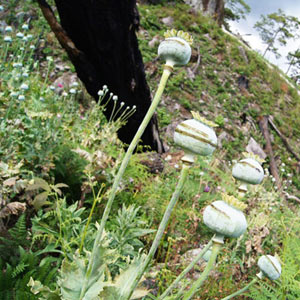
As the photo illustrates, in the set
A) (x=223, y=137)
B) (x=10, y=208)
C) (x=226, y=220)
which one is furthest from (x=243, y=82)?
(x=226, y=220)

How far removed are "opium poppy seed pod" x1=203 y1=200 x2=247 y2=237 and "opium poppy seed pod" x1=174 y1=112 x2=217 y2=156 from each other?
0.38ft

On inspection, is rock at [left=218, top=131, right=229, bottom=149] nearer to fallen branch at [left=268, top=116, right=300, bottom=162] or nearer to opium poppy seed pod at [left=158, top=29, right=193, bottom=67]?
fallen branch at [left=268, top=116, right=300, bottom=162]

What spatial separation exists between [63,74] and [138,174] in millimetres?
4288

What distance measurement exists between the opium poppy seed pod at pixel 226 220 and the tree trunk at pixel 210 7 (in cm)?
1340

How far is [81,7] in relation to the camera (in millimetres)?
2619

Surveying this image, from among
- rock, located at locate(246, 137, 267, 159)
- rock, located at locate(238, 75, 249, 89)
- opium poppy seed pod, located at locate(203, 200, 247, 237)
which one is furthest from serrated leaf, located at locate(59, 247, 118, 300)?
rock, located at locate(238, 75, 249, 89)

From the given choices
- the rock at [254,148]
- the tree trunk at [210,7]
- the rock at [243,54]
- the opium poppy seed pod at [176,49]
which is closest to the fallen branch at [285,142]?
the rock at [254,148]

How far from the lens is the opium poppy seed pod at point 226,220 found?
21.8 inches

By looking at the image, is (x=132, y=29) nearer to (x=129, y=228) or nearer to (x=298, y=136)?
(x=129, y=228)

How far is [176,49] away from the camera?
24.2 inches

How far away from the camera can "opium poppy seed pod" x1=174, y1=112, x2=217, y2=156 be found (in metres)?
0.56

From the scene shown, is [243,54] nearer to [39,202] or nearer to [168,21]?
[168,21]

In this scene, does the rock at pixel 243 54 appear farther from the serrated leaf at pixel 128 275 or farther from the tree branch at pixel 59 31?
the serrated leaf at pixel 128 275

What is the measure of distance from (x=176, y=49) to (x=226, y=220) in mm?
365
